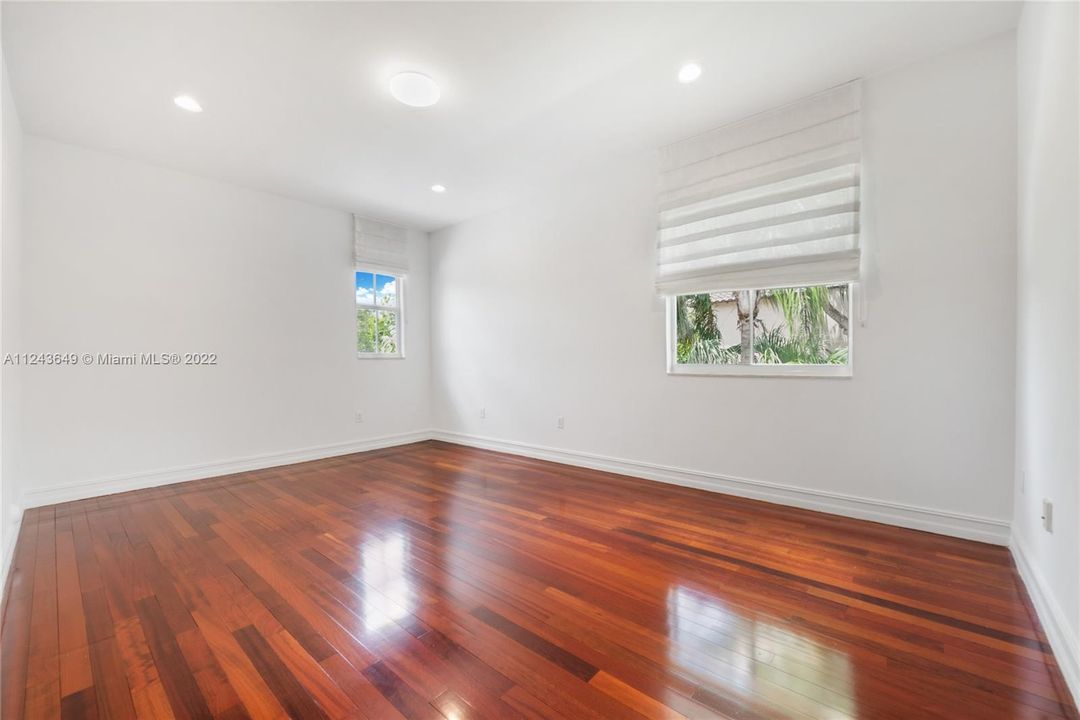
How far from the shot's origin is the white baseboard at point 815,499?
254cm

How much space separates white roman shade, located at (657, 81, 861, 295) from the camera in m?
2.90

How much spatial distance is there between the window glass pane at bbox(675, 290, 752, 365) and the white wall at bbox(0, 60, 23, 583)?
13.9 ft

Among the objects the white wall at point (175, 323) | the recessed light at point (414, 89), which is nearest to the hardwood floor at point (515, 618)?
the white wall at point (175, 323)

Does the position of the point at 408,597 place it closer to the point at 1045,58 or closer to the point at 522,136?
the point at 522,136

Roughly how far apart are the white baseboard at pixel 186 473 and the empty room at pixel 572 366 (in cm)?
3

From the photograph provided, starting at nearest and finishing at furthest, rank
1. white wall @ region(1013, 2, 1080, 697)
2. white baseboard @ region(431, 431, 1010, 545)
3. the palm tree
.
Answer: white wall @ region(1013, 2, 1080, 697)
white baseboard @ region(431, 431, 1010, 545)
the palm tree

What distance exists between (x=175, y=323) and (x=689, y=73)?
4.52 meters

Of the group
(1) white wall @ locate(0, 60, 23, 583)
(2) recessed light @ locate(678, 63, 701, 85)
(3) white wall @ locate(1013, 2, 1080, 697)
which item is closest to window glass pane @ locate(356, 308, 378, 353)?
(1) white wall @ locate(0, 60, 23, 583)

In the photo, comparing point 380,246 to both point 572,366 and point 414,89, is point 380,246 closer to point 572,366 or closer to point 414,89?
point 572,366

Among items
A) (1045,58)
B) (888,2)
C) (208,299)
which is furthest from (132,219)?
(1045,58)

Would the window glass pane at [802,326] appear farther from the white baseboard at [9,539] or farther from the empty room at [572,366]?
the white baseboard at [9,539]

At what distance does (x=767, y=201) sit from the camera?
125 inches

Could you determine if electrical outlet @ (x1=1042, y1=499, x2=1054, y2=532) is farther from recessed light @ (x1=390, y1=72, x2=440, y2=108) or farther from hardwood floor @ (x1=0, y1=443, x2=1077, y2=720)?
recessed light @ (x1=390, y1=72, x2=440, y2=108)

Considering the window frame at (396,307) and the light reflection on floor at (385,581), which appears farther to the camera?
the window frame at (396,307)
